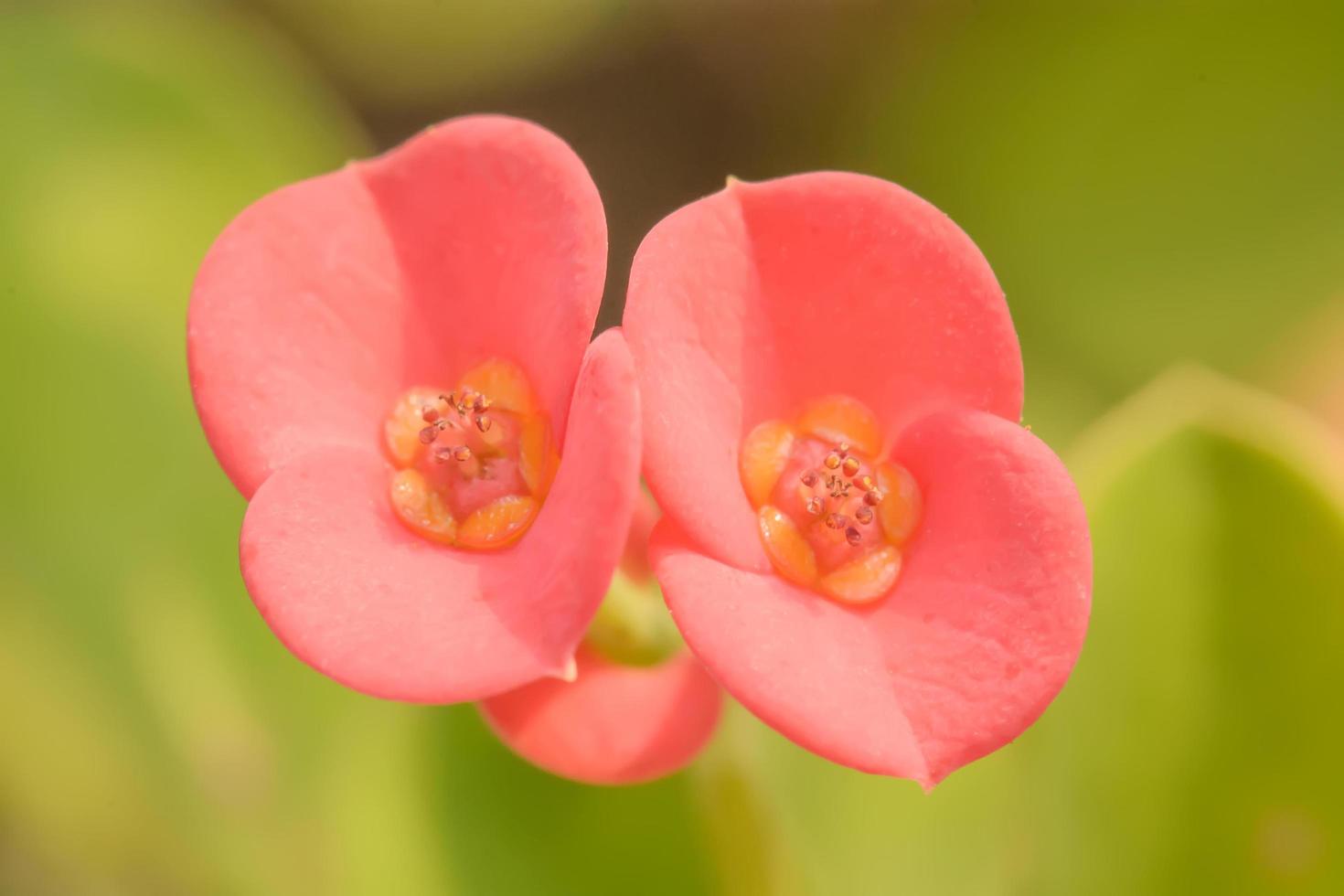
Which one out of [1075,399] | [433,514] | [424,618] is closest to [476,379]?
[433,514]

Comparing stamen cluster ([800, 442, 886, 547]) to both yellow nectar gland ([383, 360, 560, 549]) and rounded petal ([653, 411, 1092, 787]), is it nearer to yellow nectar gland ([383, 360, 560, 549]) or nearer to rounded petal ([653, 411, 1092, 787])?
rounded petal ([653, 411, 1092, 787])

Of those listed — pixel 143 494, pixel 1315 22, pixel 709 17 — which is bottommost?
pixel 143 494

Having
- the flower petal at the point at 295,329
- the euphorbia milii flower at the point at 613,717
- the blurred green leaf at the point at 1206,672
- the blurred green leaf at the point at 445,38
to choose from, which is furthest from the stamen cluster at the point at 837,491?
the blurred green leaf at the point at 445,38

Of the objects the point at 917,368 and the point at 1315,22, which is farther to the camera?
the point at 1315,22

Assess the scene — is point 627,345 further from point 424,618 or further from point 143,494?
point 143,494

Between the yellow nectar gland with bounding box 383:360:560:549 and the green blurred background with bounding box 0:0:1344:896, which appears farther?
the green blurred background with bounding box 0:0:1344:896

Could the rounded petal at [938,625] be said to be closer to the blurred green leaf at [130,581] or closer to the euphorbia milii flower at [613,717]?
the euphorbia milii flower at [613,717]

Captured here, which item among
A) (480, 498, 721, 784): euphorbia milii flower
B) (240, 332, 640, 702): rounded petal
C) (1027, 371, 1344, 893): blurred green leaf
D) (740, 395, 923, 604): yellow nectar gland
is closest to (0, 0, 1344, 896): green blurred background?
(1027, 371, 1344, 893): blurred green leaf

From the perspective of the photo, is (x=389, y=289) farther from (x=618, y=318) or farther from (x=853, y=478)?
(x=618, y=318)
